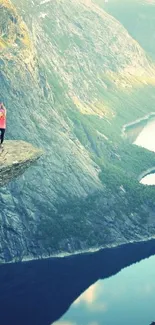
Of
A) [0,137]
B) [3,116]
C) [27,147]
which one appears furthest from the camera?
[27,147]

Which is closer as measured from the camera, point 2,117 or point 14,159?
point 2,117

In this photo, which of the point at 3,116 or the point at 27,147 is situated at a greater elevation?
the point at 3,116

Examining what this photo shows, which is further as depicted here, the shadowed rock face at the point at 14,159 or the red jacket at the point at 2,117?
the shadowed rock face at the point at 14,159

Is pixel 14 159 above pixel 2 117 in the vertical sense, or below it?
below

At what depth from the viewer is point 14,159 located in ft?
443

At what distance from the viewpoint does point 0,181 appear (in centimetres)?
13638

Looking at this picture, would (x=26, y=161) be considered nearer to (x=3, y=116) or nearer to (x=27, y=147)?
(x=27, y=147)

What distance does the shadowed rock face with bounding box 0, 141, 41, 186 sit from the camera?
13312 cm

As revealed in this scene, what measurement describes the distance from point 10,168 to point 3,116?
15176 millimetres

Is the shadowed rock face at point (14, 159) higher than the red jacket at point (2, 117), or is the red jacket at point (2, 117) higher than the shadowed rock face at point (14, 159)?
the red jacket at point (2, 117)

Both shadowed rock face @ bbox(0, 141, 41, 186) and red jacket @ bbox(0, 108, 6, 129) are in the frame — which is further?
shadowed rock face @ bbox(0, 141, 41, 186)

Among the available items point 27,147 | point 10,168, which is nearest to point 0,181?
point 10,168

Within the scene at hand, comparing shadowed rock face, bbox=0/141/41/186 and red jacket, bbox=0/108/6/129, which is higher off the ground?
red jacket, bbox=0/108/6/129

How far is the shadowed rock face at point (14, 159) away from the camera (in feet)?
437
